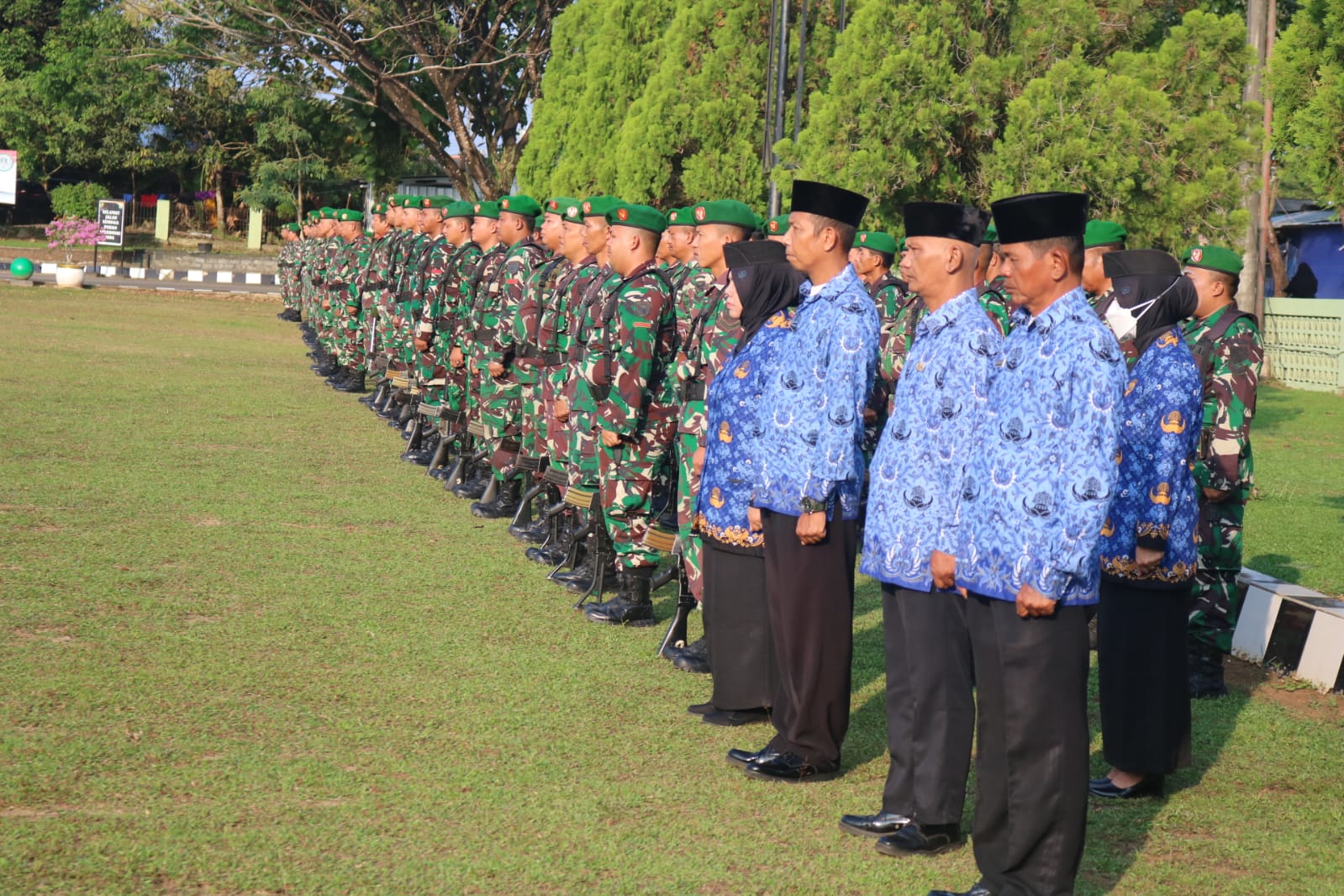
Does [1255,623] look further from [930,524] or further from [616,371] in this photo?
[930,524]

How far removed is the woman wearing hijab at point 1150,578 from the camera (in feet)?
15.7

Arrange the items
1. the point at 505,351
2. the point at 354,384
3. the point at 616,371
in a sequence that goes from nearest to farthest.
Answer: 1. the point at 616,371
2. the point at 505,351
3. the point at 354,384

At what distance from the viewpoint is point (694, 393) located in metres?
6.17

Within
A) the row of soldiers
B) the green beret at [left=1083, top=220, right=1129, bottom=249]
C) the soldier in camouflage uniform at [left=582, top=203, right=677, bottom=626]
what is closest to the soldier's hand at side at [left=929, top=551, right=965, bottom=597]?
the row of soldiers

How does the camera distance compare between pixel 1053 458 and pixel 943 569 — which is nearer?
pixel 1053 458

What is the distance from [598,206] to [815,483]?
3.55 meters

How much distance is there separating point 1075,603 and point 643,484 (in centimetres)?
346

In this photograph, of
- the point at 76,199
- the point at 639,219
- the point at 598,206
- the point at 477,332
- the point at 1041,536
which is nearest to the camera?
the point at 1041,536

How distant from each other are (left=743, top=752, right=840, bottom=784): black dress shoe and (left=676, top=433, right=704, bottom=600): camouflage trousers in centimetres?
125

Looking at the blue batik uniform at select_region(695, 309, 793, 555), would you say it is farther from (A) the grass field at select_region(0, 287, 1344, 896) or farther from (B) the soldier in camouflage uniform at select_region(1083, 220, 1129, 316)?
(B) the soldier in camouflage uniform at select_region(1083, 220, 1129, 316)

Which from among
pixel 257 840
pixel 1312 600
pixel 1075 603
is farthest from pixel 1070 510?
pixel 1312 600

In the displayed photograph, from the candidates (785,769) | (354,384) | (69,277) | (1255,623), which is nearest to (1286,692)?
(1255,623)

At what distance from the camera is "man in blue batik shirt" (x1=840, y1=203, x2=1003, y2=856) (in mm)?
3900

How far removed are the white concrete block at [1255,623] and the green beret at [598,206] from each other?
3698 mm
